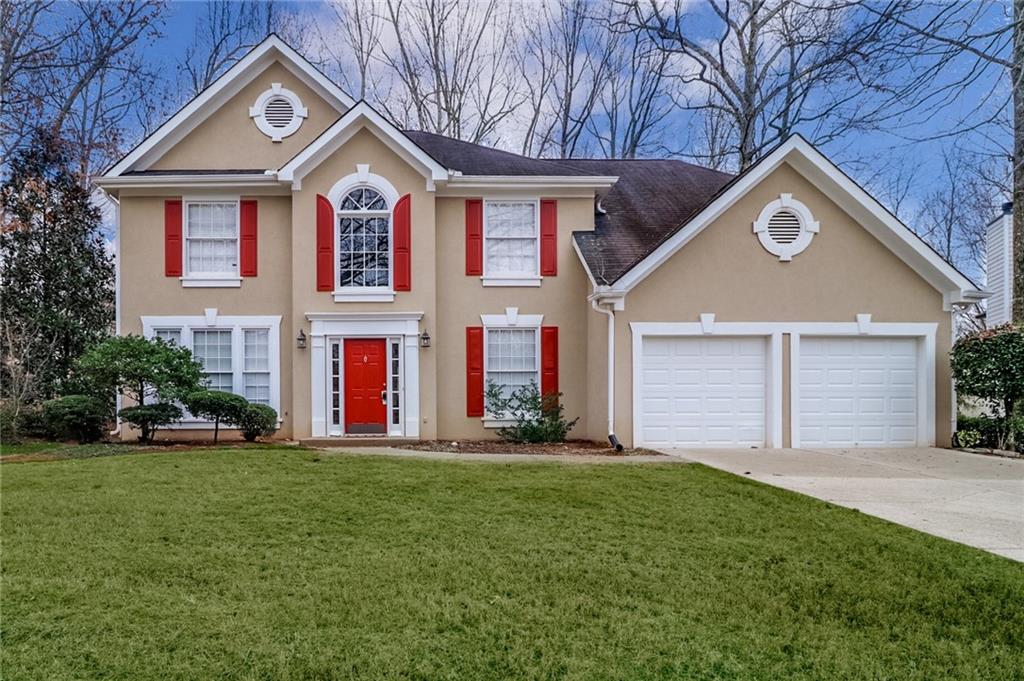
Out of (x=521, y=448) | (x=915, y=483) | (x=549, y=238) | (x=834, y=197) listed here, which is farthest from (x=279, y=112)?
(x=915, y=483)

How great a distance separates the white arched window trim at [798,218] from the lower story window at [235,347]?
10.1 meters

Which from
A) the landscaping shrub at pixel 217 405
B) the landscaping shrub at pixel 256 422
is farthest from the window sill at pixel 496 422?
the landscaping shrub at pixel 217 405

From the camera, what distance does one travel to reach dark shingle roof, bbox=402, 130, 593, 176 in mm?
13195

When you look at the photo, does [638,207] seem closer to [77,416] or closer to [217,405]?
[217,405]

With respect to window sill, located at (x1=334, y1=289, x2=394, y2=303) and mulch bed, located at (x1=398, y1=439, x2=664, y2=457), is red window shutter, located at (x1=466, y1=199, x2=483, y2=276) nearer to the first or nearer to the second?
window sill, located at (x1=334, y1=289, x2=394, y2=303)

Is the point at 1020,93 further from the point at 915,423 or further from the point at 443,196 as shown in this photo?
the point at 443,196

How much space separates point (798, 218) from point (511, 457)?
7.11 metres

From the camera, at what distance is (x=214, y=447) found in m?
10.6

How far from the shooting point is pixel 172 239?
1274 cm

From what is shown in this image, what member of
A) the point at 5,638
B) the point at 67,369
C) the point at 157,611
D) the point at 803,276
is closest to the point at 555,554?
the point at 157,611

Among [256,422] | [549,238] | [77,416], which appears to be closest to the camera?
[77,416]

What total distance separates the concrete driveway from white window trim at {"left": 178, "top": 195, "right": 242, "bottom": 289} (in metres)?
9.93

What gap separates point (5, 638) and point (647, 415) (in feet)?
31.2

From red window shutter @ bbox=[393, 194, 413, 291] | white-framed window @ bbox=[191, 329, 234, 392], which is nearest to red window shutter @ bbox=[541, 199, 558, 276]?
red window shutter @ bbox=[393, 194, 413, 291]
